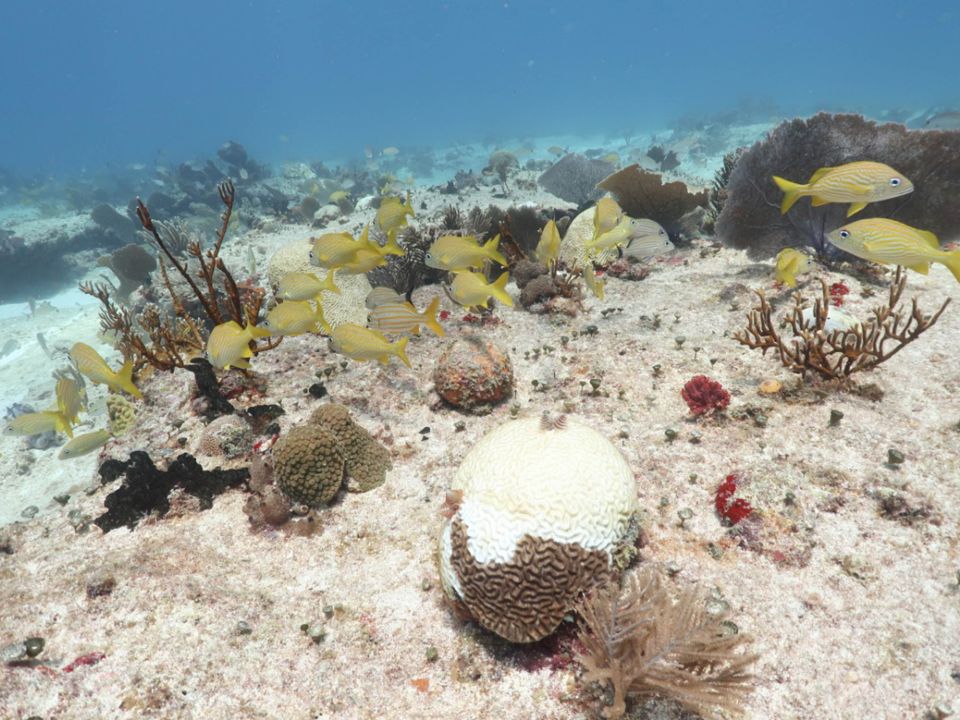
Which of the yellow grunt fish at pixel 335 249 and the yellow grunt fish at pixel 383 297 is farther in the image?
the yellow grunt fish at pixel 383 297

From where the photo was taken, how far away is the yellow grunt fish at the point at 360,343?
3820 mm

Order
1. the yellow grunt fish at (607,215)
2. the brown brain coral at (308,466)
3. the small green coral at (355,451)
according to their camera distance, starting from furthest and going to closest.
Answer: the yellow grunt fish at (607,215) < the small green coral at (355,451) < the brown brain coral at (308,466)

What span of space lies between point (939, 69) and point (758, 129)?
52262 mm

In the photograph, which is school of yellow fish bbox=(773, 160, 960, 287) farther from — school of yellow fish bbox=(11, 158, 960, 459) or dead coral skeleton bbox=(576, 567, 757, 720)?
dead coral skeleton bbox=(576, 567, 757, 720)

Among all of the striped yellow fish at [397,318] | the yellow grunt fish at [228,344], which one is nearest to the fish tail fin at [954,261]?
the striped yellow fish at [397,318]

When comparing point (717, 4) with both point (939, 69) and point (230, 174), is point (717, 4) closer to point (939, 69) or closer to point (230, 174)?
point (939, 69)

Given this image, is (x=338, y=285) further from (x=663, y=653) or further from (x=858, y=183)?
(x=663, y=653)

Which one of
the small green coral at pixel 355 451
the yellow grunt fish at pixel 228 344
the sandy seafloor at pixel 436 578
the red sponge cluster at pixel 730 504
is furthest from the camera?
the small green coral at pixel 355 451

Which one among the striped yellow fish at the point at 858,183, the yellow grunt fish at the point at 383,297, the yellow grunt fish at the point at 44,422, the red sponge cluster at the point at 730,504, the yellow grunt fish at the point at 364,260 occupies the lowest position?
the red sponge cluster at the point at 730,504

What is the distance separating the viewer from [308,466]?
3752mm

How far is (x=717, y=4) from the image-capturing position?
119250 mm

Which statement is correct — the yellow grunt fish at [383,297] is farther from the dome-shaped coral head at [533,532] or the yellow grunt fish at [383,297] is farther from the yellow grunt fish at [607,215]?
the yellow grunt fish at [607,215]

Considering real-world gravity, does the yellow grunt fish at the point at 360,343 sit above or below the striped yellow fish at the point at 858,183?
below

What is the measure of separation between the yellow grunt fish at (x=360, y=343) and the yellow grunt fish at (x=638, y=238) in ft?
9.25
